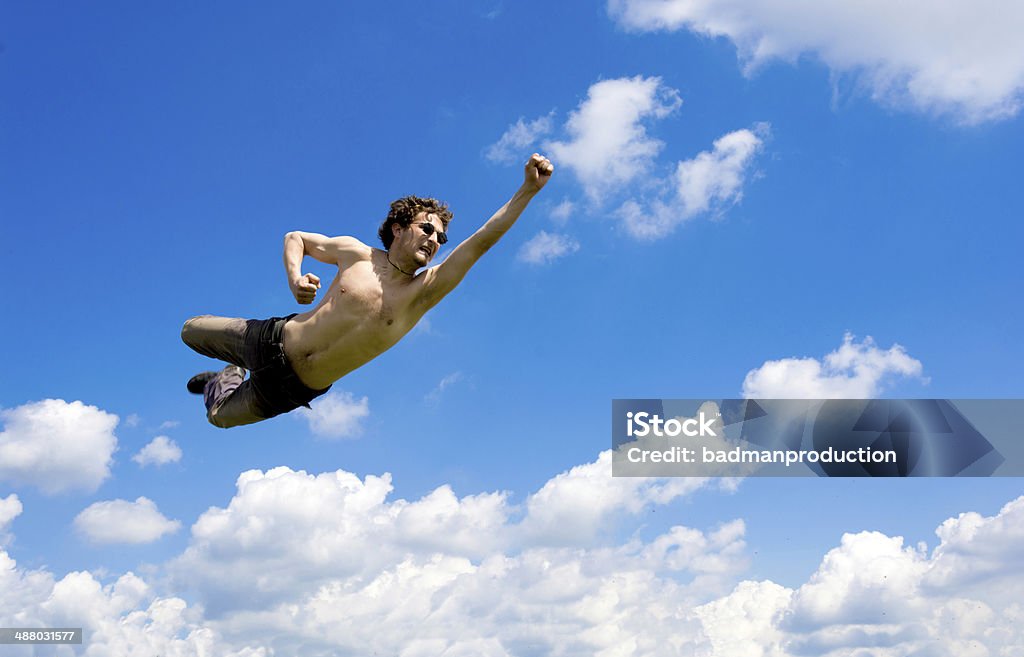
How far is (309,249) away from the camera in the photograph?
11.9 m

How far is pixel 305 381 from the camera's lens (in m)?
→ 11.8

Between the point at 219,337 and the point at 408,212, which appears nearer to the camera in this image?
the point at 408,212

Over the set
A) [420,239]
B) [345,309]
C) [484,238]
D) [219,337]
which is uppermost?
[420,239]

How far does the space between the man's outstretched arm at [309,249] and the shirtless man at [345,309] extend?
1 centimetres

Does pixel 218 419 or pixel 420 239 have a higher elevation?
pixel 420 239

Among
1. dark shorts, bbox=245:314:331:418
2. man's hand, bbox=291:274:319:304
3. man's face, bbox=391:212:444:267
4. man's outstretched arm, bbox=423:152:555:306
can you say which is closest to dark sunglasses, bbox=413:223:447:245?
man's face, bbox=391:212:444:267

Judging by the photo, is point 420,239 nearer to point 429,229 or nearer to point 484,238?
point 429,229

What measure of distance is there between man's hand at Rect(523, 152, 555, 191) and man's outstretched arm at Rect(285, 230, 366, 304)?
2.29 meters

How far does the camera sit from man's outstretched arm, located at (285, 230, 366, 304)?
11.2m

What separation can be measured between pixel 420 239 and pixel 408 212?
17.1 inches

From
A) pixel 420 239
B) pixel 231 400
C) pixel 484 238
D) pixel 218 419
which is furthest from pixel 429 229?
pixel 218 419

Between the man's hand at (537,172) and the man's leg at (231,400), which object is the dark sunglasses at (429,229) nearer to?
the man's hand at (537,172)

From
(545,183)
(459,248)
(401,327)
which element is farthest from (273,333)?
(545,183)

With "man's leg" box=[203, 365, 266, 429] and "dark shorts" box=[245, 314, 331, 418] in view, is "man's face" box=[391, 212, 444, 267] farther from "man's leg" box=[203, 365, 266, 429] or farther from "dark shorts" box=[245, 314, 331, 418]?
"man's leg" box=[203, 365, 266, 429]
